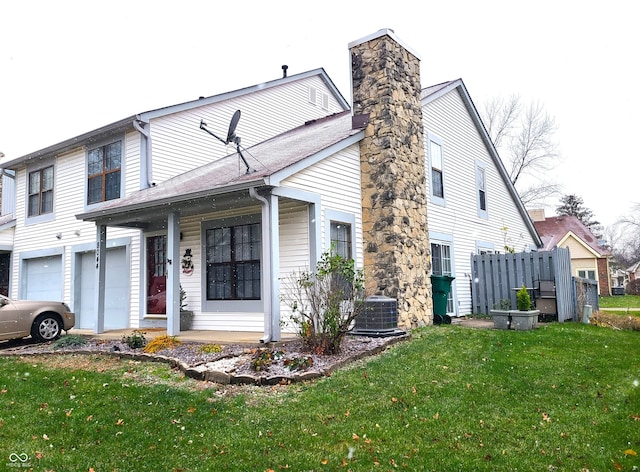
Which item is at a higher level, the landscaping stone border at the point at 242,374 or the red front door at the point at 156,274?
the red front door at the point at 156,274

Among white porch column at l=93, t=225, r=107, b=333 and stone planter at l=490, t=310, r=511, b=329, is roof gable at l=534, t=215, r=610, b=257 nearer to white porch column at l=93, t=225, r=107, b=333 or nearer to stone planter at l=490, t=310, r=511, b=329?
stone planter at l=490, t=310, r=511, b=329

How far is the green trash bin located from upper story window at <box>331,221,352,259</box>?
2.35 meters

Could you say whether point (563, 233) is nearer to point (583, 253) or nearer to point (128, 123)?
point (583, 253)

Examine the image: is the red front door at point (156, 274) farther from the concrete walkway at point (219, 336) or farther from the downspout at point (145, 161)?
the downspout at point (145, 161)

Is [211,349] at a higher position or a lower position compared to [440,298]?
lower

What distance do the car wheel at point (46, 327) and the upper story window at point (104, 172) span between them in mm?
3483

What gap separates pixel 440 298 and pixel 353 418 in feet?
23.2

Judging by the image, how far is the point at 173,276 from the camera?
9.47 m

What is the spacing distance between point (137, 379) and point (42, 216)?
10.6 m

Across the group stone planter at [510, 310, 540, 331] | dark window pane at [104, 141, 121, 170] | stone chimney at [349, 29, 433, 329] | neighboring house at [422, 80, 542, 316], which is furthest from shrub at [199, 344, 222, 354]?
dark window pane at [104, 141, 121, 170]

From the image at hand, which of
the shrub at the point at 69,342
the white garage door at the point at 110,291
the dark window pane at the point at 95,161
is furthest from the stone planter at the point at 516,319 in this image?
the dark window pane at the point at 95,161

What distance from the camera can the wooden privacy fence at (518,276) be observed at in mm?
11852

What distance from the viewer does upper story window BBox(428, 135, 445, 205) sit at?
1309 centimetres

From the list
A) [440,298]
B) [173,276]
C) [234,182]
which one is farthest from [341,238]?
[173,276]
